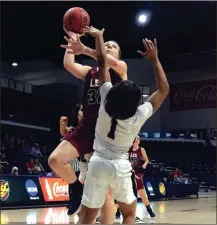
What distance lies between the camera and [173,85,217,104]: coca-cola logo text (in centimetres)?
2378

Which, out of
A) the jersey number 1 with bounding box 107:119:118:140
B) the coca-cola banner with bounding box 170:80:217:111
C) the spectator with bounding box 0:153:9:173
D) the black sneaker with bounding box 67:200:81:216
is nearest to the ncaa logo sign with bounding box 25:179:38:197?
the spectator with bounding box 0:153:9:173

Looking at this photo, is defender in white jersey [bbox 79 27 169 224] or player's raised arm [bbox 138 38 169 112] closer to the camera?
defender in white jersey [bbox 79 27 169 224]

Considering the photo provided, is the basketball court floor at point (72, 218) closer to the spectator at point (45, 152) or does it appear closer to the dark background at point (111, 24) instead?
the dark background at point (111, 24)

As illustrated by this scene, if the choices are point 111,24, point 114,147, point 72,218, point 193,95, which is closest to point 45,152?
point 111,24

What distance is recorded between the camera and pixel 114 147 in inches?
104

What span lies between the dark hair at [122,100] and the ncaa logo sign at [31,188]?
6.73m

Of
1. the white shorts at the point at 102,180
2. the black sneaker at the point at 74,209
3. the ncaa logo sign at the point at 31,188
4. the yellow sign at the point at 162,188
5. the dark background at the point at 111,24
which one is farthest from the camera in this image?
the dark background at the point at 111,24

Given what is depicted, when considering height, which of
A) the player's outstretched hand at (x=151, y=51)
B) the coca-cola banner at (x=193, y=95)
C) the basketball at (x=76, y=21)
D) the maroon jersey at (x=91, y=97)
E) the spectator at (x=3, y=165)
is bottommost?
the spectator at (x=3, y=165)

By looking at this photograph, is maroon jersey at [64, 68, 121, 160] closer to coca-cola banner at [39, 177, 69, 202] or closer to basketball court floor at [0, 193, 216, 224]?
basketball court floor at [0, 193, 216, 224]

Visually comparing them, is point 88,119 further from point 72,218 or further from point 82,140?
point 72,218

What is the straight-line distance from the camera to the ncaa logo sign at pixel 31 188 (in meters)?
8.95

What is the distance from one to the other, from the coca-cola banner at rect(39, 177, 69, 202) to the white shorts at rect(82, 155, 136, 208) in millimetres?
6909

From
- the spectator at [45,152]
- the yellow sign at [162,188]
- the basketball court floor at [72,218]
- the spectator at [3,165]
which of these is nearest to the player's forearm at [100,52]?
the basketball court floor at [72,218]

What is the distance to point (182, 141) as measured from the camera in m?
23.5
